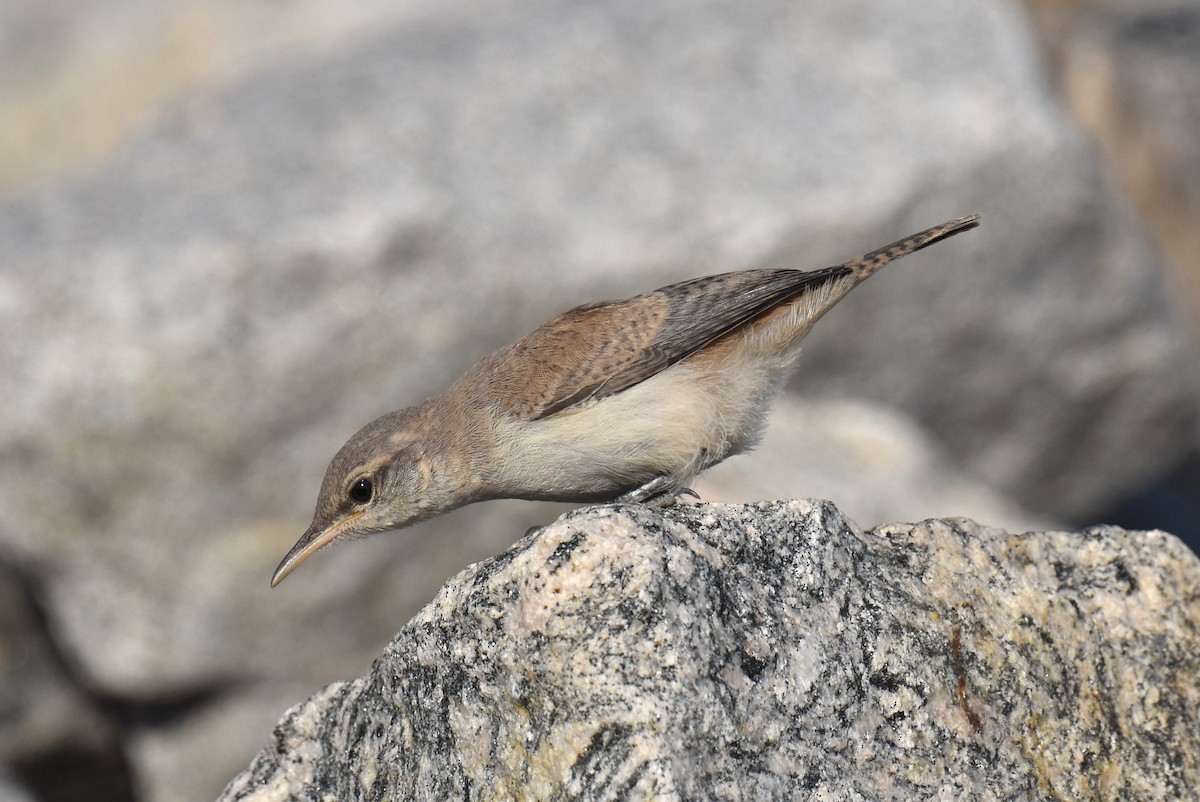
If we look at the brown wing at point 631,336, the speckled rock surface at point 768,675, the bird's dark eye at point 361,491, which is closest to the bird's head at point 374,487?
the bird's dark eye at point 361,491

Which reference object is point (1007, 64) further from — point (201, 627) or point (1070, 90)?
point (201, 627)

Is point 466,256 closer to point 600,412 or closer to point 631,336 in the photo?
point 631,336

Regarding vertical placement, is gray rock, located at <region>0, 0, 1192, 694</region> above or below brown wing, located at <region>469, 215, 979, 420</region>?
above

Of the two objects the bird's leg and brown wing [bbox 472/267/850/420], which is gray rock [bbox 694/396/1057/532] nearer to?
brown wing [bbox 472/267/850/420]

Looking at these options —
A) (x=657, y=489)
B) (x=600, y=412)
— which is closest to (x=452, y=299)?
(x=600, y=412)

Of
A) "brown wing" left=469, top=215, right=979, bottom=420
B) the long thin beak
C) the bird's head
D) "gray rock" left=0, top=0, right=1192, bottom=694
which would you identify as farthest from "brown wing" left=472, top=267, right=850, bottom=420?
"gray rock" left=0, top=0, right=1192, bottom=694

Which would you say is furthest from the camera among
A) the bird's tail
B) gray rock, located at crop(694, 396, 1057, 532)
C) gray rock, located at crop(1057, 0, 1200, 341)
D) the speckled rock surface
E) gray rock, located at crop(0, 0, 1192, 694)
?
gray rock, located at crop(1057, 0, 1200, 341)

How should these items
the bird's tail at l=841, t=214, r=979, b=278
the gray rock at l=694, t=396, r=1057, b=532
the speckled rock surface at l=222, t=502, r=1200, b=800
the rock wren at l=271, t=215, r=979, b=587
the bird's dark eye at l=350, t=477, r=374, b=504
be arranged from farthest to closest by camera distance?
the gray rock at l=694, t=396, r=1057, b=532
the bird's dark eye at l=350, t=477, r=374, b=504
the rock wren at l=271, t=215, r=979, b=587
the bird's tail at l=841, t=214, r=979, b=278
the speckled rock surface at l=222, t=502, r=1200, b=800

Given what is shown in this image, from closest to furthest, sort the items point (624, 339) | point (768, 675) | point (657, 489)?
point (768, 675)
point (657, 489)
point (624, 339)
